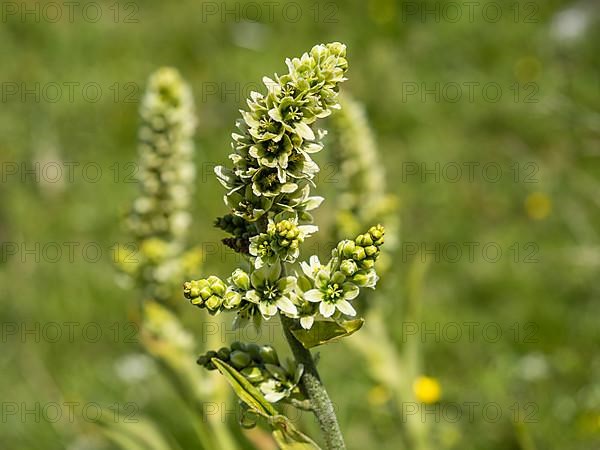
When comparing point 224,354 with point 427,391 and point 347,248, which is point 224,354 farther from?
point 427,391

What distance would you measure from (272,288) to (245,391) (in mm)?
318

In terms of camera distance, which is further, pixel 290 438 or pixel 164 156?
pixel 164 156

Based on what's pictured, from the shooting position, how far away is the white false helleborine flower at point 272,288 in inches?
88.4

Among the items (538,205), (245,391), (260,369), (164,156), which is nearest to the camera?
(245,391)

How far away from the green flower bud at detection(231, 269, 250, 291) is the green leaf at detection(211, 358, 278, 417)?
22cm

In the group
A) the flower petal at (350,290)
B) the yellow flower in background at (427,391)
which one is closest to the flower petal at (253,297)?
the flower petal at (350,290)

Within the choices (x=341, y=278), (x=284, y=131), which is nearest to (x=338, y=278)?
(x=341, y=278)

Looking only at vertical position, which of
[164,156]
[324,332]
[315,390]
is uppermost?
[164,156]

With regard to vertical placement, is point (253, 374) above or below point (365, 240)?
below

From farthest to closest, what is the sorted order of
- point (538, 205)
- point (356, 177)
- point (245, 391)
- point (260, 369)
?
point (538, 205), point (356, 177), point (260, 369), point (245, 391)

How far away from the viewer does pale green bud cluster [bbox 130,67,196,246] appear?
363 centimetres

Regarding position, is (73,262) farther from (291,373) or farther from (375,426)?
(291,373)

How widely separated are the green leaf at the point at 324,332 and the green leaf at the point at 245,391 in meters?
0.20

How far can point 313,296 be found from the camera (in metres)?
2.25
